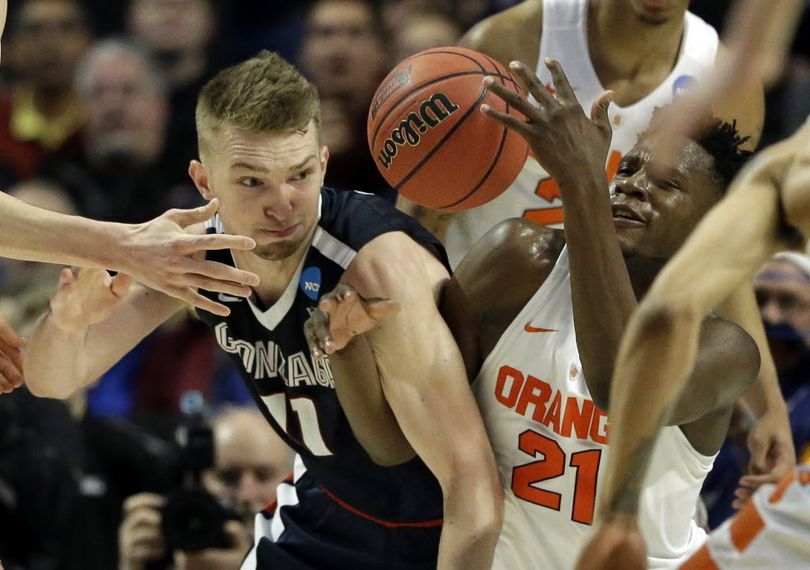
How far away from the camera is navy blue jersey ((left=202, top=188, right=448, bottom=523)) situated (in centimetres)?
392

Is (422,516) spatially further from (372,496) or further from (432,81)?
(432,81)

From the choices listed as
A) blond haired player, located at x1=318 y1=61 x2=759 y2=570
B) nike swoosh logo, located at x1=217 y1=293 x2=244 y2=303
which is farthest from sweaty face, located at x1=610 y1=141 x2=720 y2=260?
nike swoosh logo, located at x1=217 y1=293 x2=244 y2=303

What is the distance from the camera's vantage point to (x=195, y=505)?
5312mm

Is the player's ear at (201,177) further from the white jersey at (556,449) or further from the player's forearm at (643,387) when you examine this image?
the player's forearm at (643,387)

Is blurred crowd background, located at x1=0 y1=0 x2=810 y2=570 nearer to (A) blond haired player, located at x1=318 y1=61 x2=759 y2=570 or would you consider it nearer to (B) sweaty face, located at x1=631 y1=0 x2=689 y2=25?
(B) sweaty face, located at x1=631 y1=0 x2=689 y2=25

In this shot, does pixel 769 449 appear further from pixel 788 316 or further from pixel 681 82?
pixel 788 316

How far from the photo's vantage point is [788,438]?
4.58 m

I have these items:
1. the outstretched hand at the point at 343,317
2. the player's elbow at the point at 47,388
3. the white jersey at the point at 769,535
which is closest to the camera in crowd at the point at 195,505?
the player's elbow at the point at 47,388

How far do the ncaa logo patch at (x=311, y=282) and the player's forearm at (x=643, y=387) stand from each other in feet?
4.17

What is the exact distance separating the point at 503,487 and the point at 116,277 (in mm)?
1195

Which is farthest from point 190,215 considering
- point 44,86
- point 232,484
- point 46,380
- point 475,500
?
point 44,86

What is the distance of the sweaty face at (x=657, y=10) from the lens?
15.3 feet

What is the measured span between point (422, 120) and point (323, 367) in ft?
2.45

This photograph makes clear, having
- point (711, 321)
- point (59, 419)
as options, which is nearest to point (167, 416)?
point (59, 419)
